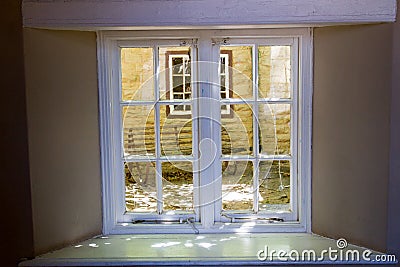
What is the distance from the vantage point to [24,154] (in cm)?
224

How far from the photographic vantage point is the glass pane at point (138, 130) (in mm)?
2648

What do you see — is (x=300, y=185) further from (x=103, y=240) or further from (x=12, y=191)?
(x=12, y=191)

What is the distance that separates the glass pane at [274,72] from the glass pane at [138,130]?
2.03 ft

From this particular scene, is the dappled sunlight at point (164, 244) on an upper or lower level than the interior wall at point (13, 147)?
lower

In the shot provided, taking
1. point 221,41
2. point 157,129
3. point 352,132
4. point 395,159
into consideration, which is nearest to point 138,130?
point 157,129

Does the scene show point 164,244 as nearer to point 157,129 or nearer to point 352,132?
point 157,129

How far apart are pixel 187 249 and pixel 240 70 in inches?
38.1

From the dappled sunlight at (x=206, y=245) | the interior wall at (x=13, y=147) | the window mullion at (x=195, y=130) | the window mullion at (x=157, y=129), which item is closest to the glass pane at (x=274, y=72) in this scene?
the window mullion at (x=195, y=130)

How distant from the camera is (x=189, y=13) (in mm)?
2219

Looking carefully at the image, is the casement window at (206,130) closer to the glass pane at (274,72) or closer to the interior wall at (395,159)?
the glass pane at (274,72)

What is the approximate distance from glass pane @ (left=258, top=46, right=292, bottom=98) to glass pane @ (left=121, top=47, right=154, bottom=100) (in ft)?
1.92

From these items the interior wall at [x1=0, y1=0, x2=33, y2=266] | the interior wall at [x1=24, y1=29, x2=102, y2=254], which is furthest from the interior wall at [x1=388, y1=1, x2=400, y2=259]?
the interior wall at [x1=0, y1=0, x2=33, y2=266]

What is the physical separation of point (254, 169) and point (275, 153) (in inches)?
5.6

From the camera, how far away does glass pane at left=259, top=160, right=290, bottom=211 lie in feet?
8.76
